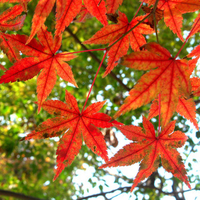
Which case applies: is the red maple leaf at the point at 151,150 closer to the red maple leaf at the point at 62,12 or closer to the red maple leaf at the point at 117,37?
the red maple leaf at the point at 117,37

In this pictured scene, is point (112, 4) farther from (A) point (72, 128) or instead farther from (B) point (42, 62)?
(A) point (72, 128)

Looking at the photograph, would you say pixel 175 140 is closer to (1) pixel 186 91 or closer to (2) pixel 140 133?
(2) pixel 140 133

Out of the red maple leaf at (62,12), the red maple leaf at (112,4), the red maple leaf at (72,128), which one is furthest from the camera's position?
the red maple leaf at (72,128)

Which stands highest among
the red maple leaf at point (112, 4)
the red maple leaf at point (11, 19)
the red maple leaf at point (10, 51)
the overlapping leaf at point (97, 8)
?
the red maple leaf at point (11, 19)

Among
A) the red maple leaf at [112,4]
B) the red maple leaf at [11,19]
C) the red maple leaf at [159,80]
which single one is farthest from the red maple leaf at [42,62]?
the red maple leaf at [159,80]

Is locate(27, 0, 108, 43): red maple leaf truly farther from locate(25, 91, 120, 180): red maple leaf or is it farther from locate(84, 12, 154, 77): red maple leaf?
locate(25, 91, 120, 180): red maple leaf

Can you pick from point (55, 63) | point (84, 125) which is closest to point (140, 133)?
point (84, 125)
